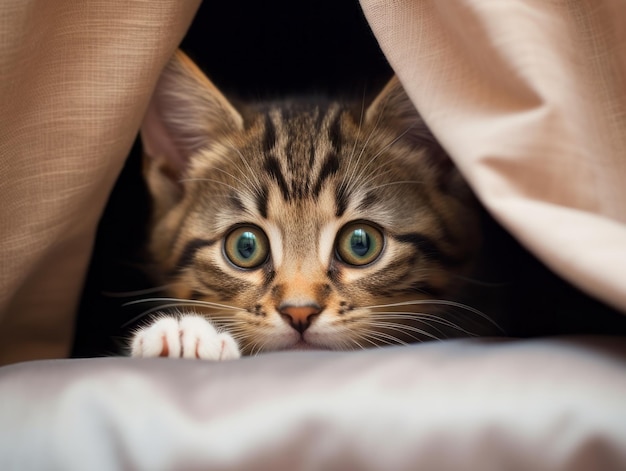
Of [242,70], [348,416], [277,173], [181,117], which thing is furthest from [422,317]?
[242,70]

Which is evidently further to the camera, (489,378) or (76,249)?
(76,249)

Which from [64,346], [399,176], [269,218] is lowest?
[64,346]

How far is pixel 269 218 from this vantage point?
1072 millimetres

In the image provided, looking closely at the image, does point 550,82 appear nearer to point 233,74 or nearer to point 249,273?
point 249,273

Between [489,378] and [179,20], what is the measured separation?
0.61 metres

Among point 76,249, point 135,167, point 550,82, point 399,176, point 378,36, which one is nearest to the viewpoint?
point 550,82

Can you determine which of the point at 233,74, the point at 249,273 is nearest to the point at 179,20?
the point at 249,273

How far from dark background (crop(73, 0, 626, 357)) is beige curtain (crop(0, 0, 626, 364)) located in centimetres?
37

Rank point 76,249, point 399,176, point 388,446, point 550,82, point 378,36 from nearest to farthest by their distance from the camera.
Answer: point 388,446 → point 550,82 → point 378,36 → point 76,249 → point 399,176

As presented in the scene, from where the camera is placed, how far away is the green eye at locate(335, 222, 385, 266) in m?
1.04

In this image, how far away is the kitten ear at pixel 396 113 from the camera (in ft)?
3.71

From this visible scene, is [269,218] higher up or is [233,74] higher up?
[233,74]

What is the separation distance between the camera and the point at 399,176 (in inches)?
44.6

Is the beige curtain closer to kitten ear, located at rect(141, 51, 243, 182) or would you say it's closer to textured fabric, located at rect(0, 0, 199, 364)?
textured fabric, located at rect(0, 0, 199, 364)
